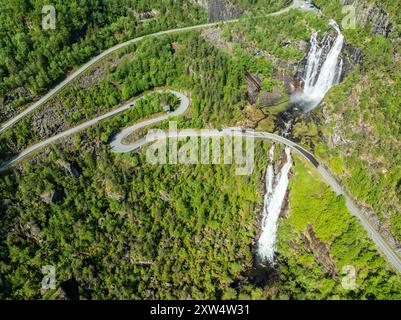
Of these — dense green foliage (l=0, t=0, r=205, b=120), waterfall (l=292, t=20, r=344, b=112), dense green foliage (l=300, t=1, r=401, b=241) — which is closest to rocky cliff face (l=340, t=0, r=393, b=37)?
dense green foliage (l=300, t=1, r=401, b=241)

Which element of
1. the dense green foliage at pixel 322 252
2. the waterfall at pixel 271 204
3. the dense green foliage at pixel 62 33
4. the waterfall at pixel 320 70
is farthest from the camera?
the waterfall at pixel 320 70

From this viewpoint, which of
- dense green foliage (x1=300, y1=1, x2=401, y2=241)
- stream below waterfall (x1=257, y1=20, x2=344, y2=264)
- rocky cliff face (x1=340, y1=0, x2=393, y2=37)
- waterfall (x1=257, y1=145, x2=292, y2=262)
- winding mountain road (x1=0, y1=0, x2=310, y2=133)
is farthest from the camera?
rocky cliff face (x1=340, y1=0, x2=393, y2=37)

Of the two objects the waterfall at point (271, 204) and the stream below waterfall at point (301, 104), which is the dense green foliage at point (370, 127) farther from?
the waterfall at point (271, 204)

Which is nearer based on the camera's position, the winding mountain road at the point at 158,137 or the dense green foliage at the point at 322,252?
the dense green foliage at the point at 322,252

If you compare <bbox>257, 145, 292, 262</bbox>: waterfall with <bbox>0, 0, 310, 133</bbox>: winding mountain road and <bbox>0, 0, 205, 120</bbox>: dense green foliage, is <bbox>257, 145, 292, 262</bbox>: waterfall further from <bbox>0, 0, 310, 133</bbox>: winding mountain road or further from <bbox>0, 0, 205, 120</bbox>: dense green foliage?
<bbox>0, 0, 205, 120</bbox>: dense green foliage

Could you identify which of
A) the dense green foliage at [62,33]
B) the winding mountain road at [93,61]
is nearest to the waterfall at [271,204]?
the winding mountain road at [93,61]

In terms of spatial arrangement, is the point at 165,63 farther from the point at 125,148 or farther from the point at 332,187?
the point at 332,187
